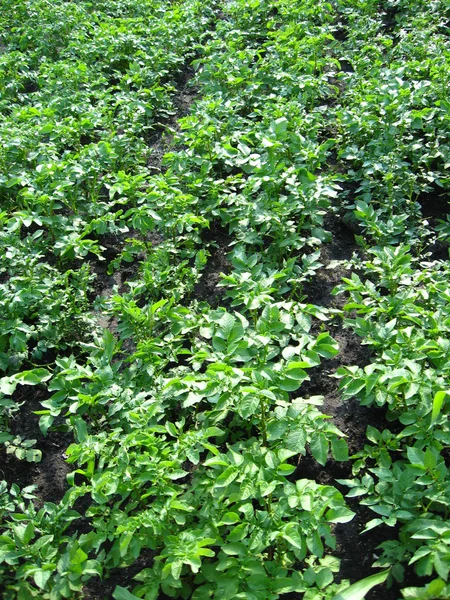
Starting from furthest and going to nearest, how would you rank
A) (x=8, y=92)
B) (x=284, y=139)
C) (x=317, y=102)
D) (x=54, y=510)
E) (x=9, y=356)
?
1. (x=8, y=92)
2. (x=317, y=102)
3. (x=284, y=139)
4. (x=9, y=356)
5. (x=54, y=510)

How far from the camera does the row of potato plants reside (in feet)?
7.48

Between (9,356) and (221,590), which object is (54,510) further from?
(9,356)

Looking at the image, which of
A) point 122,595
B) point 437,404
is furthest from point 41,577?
point 437,404

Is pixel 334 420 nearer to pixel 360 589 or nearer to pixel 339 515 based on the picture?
pixel 339 515

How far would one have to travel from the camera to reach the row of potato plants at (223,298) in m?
2.28

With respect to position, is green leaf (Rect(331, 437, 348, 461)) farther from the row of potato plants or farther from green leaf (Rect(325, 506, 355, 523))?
green leaf (Rect(325, 506, 355, 523))

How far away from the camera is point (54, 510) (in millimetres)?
2494

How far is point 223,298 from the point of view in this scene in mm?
3342

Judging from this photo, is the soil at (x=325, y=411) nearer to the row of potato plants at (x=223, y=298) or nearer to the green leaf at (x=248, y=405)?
the row of potato plants at (x=223, y=298)

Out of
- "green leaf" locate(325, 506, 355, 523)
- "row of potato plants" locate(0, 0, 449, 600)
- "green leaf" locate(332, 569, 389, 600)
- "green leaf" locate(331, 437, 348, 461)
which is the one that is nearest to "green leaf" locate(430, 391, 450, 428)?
"row of potato plants" locate(0, 0, 449, 600)

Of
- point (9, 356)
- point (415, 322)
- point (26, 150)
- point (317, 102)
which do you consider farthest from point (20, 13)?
point (415, 322)

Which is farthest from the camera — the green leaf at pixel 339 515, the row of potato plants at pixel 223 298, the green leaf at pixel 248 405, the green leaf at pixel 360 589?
the green leaf at pixel 248 405

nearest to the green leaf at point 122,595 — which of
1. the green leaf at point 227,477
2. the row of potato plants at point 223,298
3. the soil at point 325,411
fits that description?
the row of potato plants at point 223,298

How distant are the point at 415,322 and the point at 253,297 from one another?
727 millimetres
